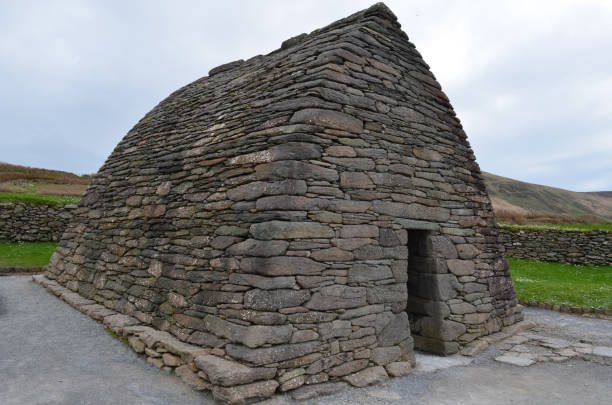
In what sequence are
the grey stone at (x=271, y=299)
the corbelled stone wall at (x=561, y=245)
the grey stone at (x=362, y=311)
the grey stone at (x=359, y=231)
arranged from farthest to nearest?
1. the corbelled stone wall at (x=561, y=245)
2. the grey stone at (x=359, y=231)
3. the grey stone at (x=362, y=311)
4. the grey stone at (x=271, y=299)

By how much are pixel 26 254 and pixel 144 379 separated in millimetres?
12405

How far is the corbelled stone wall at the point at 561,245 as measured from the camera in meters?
16.8

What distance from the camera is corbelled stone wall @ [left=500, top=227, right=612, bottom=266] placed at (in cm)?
1684

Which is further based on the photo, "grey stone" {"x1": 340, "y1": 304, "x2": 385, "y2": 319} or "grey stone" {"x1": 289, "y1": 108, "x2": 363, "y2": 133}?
"grey stone" {"x1": 289, "y1": 108, "x2": 363, "y2": 133}

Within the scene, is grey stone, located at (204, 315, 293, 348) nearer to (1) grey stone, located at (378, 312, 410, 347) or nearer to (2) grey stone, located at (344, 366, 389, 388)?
(2) grey stone, located at (344, 366, 389, 388)

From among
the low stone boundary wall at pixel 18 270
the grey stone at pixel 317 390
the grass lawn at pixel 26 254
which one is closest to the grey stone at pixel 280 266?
the grey stone at pixel 317 390

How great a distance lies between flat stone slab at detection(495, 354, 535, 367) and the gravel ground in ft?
0.42

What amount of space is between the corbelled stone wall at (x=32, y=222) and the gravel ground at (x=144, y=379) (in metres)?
11.3

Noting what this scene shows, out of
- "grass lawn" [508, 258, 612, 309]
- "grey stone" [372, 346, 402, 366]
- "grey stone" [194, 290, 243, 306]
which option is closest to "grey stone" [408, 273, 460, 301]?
"grey stone" [372, 346, 402, 366]

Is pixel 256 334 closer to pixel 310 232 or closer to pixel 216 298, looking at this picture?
pixel 216 298

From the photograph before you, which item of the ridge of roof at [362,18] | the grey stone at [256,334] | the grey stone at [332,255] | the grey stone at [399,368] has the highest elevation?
the ridge of roof at [362,18]

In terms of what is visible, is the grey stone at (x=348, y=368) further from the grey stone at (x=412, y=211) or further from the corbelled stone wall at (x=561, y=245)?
the corbelled stone wall at (x=561, y=245)

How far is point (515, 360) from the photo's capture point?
6191mm

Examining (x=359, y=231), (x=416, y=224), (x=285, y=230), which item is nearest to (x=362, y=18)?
(x=416, y=224)
